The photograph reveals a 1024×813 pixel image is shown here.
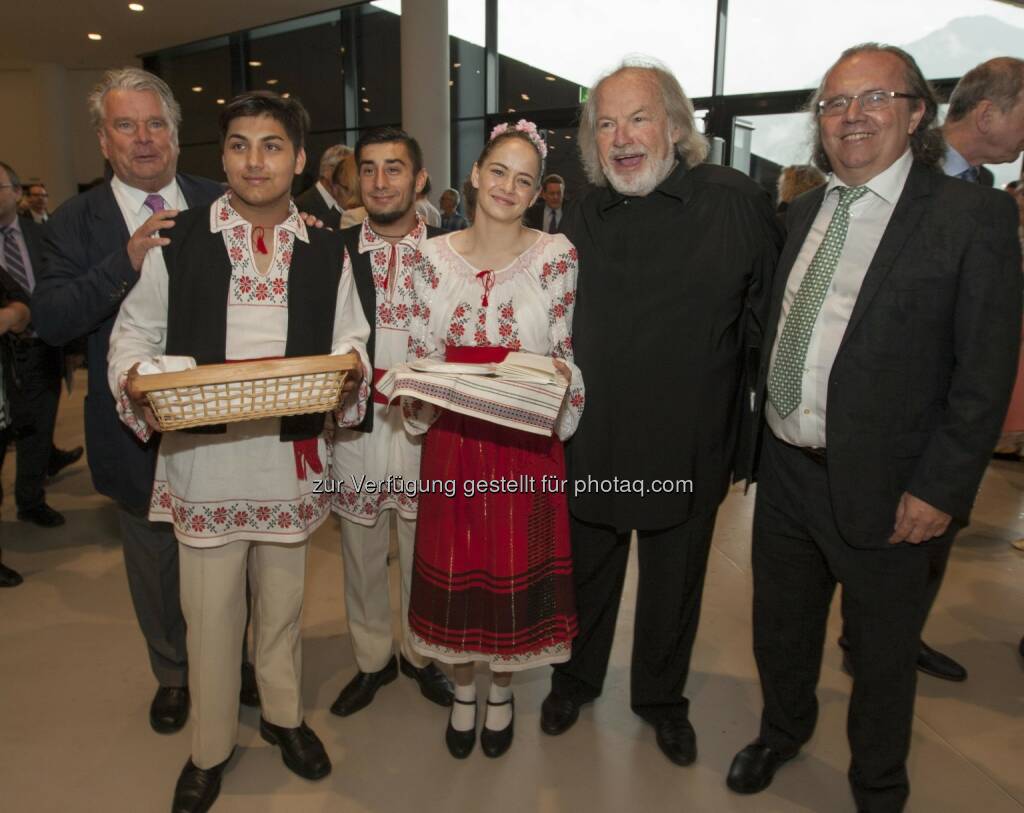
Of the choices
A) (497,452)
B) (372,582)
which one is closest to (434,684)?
(372,582)

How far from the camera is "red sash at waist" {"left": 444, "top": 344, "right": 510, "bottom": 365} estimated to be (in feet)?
6.47

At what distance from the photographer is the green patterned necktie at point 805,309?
1.81 meters

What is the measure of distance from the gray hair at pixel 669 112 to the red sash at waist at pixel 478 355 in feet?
2.14

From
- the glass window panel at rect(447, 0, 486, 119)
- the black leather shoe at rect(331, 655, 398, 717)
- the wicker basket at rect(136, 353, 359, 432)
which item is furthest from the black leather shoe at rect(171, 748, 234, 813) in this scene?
the glass window panel at rect(447, 0, 486, 119)

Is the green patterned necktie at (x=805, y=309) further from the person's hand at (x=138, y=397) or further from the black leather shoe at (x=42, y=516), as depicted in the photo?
the black leather shoe at (x=42, y=516)

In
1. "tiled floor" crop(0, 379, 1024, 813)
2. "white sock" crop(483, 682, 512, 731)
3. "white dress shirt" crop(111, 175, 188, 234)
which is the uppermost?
"white dress shirt" crop(111, 175, 188, 234)

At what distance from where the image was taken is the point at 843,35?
6.70m

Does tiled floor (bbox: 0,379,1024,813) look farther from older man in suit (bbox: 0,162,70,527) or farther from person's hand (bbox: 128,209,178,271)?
person's hand (bbox: 128,209,178,271)

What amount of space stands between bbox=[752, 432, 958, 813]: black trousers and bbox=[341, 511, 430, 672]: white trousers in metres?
1.12

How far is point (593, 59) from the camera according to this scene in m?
8.19

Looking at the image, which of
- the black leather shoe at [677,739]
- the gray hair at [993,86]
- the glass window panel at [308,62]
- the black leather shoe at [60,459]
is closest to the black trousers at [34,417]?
the black leather shoe at [60,459]

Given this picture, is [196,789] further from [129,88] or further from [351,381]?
[129,88]

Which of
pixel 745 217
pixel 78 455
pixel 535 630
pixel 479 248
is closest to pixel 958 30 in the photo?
pixel 745 217

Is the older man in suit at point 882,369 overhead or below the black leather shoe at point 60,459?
overhead
